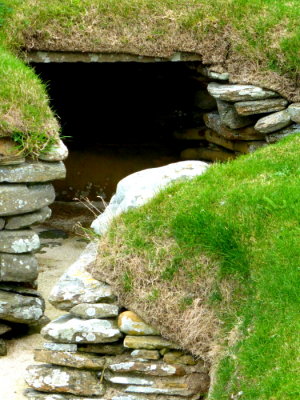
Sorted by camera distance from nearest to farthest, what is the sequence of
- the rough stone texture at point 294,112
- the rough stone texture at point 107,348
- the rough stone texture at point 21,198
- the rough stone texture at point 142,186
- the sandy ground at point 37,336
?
1. the rough stone texture at point 107,348
2. the sandy ground at point 37,336
3. the rough stone texture at point 142,186
4. the rough stone texture at point 21,198
5. the rough stone texture at point 294,112

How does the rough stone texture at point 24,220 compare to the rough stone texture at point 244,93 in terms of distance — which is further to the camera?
Result: the rough stone texture at point 244,93

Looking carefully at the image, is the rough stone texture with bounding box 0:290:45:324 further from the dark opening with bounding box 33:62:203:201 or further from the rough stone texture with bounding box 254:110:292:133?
the dark opening with bounding box 33:62:203:201

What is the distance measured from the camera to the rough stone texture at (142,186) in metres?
8.68

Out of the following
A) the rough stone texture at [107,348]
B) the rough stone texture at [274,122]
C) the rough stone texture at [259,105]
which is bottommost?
the rough stone texture at [107,348]

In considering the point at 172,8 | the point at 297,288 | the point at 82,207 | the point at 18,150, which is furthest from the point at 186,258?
the point at 82,207

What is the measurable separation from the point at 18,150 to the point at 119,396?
8.24 feet

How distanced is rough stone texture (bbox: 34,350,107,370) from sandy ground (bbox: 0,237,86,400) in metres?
0.48

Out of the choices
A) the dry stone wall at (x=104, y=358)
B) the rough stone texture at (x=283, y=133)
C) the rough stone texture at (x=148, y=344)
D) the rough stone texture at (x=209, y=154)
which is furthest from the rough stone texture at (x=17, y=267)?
the rough stone texture at (x=209, y=154)

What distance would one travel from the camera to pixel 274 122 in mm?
10578

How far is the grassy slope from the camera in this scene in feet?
36.1

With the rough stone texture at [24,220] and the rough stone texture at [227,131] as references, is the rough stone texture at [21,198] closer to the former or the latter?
the rough stone texture at [24,220]

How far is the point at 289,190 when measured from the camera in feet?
26.0

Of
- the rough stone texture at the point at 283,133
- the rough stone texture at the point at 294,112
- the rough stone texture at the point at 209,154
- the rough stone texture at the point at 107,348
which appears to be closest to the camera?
the rough stone texture at the point at 107,348

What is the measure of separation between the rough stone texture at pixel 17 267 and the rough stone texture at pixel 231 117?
3.26 meters
